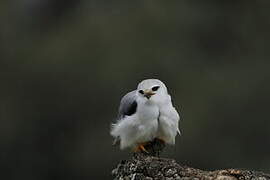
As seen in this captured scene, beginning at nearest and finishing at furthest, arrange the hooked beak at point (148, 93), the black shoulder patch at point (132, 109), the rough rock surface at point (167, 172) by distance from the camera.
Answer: the rough rock surface at point (167, 172) < the hooked beak at point (148, 93) < the black shoulder patch at point (132, 109)

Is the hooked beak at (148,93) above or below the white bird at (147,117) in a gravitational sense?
above

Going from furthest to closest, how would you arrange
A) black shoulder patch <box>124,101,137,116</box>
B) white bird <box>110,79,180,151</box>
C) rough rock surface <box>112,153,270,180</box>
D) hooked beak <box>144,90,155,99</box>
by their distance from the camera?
black shoulder patch <box>124,101,137,116</box> < white bird <box>110,79,180,151</box> < hooked beak <box>144,90,155,99</box> < rough rock surface <box>112,153,270,180</box>

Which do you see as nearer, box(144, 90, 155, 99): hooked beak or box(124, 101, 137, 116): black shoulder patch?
box(144, 90, 155, 99): hooked beak

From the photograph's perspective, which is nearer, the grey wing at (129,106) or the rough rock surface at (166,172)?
the rough rock surface at (166,172)

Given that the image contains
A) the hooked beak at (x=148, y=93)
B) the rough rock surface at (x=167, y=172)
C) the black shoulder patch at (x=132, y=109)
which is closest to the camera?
the rough rock surface at (x=167, y=172)

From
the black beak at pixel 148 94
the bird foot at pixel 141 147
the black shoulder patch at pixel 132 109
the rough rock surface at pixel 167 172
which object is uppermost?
the black beak at pixel 148 94

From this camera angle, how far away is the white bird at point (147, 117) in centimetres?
998

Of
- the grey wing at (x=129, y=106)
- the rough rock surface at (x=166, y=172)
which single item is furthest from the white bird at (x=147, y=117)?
the rough rock surface at (x=166, y=172)

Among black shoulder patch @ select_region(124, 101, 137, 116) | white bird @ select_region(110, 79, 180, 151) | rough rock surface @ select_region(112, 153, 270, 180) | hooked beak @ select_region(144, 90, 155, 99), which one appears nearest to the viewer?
rough rock surface @ select_region(112, 153, 270, 180)

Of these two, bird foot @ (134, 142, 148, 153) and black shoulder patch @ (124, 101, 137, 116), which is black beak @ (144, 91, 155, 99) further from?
bird foot @ (134, 142, 148, 153)

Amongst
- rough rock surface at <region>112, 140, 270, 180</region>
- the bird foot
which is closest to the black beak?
the bird foot

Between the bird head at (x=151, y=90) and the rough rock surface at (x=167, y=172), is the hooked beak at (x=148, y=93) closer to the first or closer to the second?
the bird head at (x=151, y=90)

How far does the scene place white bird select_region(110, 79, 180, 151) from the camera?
998 cm

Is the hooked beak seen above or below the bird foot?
above
